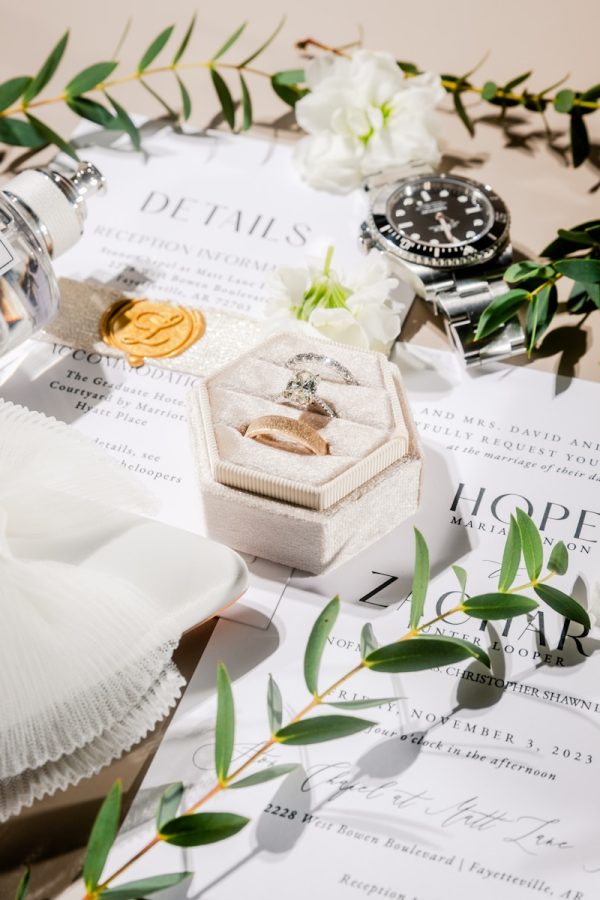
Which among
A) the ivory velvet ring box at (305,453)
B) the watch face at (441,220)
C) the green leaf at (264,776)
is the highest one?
the watch face at (441,220)

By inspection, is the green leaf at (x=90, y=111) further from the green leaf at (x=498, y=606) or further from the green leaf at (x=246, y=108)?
the green leaf at (x=498, y=606)

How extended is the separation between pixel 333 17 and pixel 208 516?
29.1 inches

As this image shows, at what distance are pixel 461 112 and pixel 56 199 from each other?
441 millimetres

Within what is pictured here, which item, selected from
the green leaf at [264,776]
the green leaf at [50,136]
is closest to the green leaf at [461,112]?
the green leaf at [50,136]

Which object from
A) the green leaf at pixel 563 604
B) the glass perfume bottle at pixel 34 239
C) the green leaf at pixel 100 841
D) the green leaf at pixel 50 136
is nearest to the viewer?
the green leaf at pixel 100 841

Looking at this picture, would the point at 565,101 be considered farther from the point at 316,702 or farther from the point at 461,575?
the point at 316,702

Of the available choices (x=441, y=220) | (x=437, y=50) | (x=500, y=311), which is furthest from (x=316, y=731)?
(x=437, y=50)

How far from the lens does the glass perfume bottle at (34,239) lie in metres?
0.71

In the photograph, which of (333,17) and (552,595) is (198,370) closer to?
(552,595)

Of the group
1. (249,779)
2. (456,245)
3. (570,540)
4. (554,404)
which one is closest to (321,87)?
(456,245)

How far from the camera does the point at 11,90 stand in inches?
35.2

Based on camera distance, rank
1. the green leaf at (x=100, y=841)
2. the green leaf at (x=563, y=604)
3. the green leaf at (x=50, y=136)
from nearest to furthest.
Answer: the green leaf at (x=100, y=841), the green leaf at (x=563, y=604), the green leaf at (x=50, y=136)

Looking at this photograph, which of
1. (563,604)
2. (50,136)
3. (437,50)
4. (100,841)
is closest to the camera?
(100,841)

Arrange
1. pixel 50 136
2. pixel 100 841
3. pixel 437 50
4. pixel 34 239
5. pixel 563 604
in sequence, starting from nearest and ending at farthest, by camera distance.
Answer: pixel 100 841
pixel 563 604
pixel 34 239
pixel 50 136
pixel 437 50
